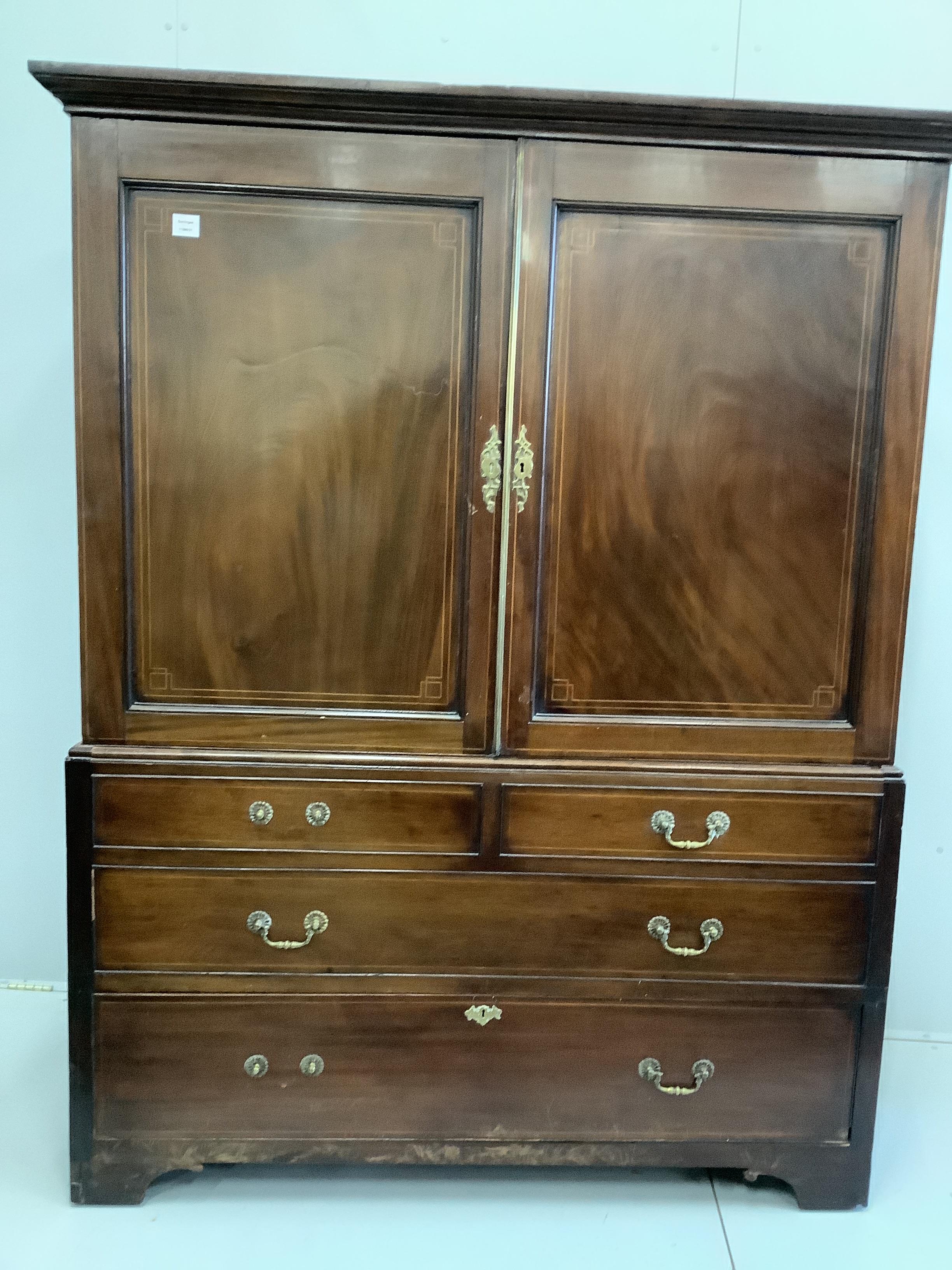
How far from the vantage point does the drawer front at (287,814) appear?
1507 mm

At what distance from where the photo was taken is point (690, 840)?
1554 mm

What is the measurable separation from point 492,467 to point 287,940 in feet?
2.97

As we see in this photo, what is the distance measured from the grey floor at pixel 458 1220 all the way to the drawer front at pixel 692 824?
688 millimetres

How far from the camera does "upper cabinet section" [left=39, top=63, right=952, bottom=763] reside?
139 cm

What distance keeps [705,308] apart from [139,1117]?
1.73 m

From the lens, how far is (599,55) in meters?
1.91

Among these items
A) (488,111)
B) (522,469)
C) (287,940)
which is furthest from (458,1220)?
(488,111)

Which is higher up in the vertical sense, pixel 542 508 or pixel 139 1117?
pixel 542 508

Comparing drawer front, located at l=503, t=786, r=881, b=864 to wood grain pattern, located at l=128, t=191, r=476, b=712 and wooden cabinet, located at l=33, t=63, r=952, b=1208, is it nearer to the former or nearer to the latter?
wooden cabinet, located at l=33, t=63, r=952, b=1208

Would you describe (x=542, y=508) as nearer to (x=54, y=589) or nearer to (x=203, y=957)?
(x=203, y=957)

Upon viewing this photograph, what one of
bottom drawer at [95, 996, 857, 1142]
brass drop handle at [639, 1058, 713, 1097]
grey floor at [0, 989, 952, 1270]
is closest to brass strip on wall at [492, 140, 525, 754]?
bottom drawer at [95, 996, 857, 1142]

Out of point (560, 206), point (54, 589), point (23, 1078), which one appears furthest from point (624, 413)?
point (23, 1078)

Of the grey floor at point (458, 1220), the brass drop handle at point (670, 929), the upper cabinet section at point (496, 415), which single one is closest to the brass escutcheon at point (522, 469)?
the upper cabinet section at point (496, 415)

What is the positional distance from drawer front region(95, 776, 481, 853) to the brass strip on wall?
149 mm
